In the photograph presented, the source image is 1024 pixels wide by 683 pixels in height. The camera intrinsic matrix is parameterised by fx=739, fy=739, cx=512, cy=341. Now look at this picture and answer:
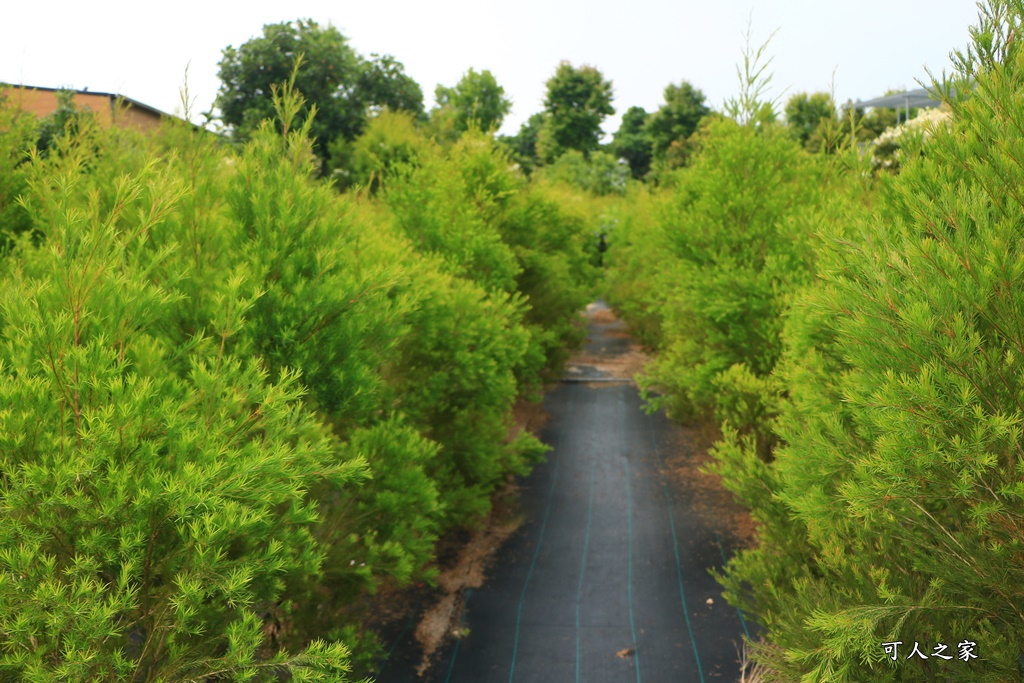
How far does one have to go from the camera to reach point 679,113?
3931 centimetres

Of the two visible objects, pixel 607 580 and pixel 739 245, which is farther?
pixel 739 245

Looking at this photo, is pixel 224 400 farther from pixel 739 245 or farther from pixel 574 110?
pixel 574 110

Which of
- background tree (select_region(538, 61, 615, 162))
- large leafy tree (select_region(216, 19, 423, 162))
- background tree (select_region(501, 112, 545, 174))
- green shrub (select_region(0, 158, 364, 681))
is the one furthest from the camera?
background tree (select_region(501, 112, 545, 174))

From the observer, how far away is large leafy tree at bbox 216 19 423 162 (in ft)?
92.5

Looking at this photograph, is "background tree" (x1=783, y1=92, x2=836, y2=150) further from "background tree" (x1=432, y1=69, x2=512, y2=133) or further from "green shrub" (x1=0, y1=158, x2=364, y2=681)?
"green shrub" (x1=0, y1=158, x2=364, y2=681)

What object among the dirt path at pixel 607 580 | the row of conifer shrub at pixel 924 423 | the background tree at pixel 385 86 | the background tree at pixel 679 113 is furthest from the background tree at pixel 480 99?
the row of conifer shrub at pixel 924 423

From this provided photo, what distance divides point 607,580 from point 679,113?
1370 inches

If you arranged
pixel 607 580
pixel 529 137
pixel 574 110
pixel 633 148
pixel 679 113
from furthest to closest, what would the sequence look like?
pixel 529 137, pixel 633 148, pixel 574 110, pixel 679 113, pixel 607 580

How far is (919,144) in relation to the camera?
15.3ft

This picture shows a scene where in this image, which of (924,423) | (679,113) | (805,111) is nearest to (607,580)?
(924,423)

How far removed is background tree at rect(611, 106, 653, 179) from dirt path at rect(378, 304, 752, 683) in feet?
117

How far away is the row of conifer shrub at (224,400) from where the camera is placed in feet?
10.3

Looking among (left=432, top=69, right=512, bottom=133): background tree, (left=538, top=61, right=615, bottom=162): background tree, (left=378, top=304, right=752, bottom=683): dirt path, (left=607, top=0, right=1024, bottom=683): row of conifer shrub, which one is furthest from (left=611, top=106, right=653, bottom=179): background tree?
(left=607, top=0, right=1024, bottom=683): row of conifer shrub

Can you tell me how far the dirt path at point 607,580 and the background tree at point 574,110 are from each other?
113 ft
